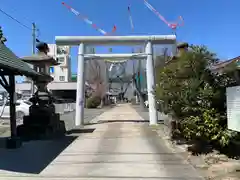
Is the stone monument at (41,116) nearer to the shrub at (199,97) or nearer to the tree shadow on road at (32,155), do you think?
the tree shadow on road at (32,155)

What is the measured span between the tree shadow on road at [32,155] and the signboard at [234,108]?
455 cm

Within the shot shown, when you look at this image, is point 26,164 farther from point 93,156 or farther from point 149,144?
point 149,144

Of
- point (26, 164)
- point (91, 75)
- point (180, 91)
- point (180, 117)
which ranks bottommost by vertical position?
point (26, 164)

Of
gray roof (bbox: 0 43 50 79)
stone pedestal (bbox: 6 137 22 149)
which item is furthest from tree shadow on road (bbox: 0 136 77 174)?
gray roof (bbox: 0 43 50 79)

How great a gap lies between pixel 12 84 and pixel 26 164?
13.2 feet

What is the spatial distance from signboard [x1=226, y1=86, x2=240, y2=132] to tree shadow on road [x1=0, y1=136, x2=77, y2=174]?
4554 millimetres

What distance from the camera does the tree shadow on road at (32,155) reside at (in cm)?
909

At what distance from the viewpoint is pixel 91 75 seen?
243ft

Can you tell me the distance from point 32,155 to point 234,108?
5.79 metres

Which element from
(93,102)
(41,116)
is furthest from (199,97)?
(93,102)

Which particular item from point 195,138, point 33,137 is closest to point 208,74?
point 195,138

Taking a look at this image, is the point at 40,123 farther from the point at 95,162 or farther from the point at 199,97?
the point at 199,97

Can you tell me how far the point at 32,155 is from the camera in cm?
1102

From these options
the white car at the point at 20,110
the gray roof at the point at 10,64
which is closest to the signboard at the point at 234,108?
the gray roof at the point at 10,64
